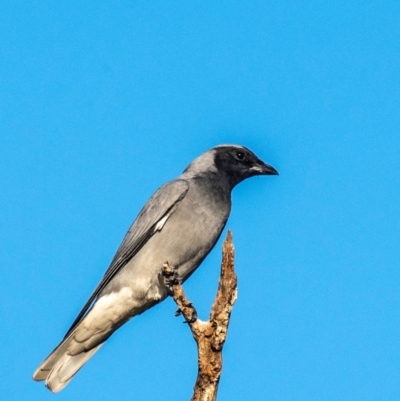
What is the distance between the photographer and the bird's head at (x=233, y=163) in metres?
10.4

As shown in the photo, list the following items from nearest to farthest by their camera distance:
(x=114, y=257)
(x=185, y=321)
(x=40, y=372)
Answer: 1. (x=185, y=321)
2. (x=40, y=372)
3. (x=114, y=257)

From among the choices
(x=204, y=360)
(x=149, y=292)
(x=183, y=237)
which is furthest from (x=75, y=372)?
(x=204, y=360)

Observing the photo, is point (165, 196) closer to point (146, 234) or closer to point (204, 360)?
point (146, 234)

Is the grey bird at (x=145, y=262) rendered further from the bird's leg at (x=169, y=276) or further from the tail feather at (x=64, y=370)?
the bird's leg at (x=169, y=276)

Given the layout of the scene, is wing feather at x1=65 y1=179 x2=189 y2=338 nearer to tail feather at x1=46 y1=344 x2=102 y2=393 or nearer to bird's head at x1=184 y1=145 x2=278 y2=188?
tail feather at x1=46 y1=344 x2=102 y2=393

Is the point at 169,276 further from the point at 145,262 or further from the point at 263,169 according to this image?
the point at 263,169

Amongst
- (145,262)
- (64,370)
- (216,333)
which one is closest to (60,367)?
(64,370)

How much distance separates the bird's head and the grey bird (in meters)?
0.83

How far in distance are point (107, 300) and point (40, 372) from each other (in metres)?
1.10

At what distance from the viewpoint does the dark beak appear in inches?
417

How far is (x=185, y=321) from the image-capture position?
25.3 feet

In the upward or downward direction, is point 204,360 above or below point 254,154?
below

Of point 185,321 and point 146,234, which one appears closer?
point 185,321

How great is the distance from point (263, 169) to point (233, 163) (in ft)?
1.36
